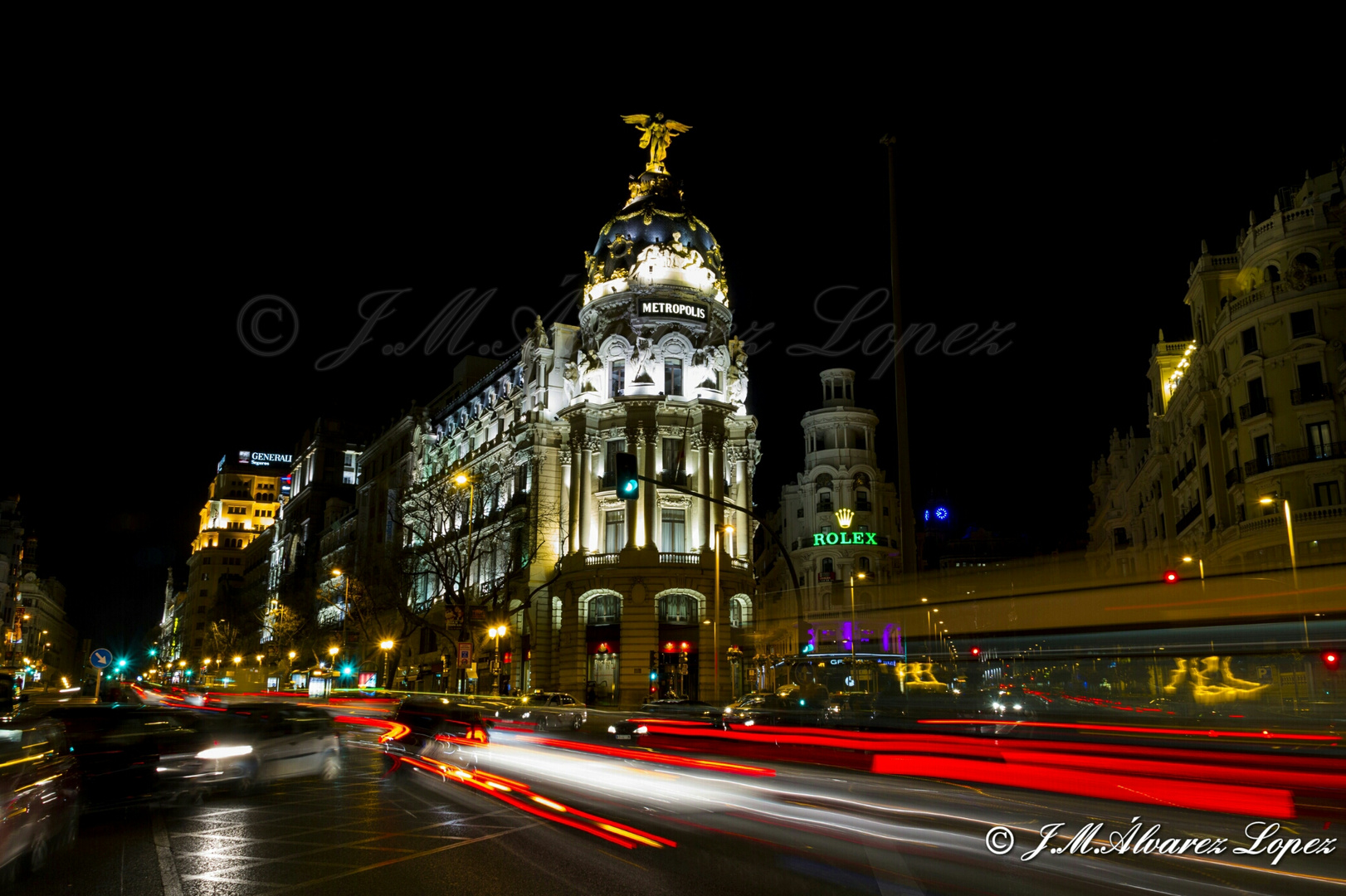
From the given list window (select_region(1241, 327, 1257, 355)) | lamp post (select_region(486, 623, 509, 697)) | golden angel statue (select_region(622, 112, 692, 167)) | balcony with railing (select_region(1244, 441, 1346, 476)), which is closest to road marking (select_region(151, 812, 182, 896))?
lamp post (select_region(486, 623, 509, 697))

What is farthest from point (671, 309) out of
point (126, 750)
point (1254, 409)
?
point (126, 750)

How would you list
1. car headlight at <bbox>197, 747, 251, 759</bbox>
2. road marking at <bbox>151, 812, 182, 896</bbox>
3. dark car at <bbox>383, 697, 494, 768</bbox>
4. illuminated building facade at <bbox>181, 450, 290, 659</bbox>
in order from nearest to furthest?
road marking at <bbox>151, 812, 182, 896</bbox> < car headlight at <bbox>197, 747, 251, 759</bbox> < dark car at <bbox>383, 697, 494, 768</bbox> < illuminated building facade at <bbox>181, 450, 290, 659</bbox>

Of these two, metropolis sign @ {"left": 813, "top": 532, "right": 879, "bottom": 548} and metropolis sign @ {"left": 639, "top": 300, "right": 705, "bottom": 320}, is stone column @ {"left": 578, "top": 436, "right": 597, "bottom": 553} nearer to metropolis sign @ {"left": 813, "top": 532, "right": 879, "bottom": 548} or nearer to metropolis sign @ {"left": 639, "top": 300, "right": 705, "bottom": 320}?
metropolis sign @ {"left": 639, "top": 300, "right": 705, "bottom": 320}

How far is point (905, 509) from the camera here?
1661 cm

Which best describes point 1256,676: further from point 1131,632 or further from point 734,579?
point 734,579

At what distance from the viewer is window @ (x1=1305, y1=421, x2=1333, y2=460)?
38.7m

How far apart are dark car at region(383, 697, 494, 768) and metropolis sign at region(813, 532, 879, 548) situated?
2406 inches

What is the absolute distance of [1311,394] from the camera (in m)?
39.5

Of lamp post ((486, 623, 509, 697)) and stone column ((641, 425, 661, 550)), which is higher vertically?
stone column ((641, 425, 661, 550))

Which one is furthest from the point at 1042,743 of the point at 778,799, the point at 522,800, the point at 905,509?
the point at 522,800

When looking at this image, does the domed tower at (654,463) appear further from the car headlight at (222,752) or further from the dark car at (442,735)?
the car headlight at (222,752)

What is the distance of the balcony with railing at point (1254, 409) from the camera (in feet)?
134

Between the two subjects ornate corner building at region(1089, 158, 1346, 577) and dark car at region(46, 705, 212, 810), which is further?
ornate corner building at region(1089, 158, 1346, 577)

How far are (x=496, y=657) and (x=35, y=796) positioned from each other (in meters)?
44.4
